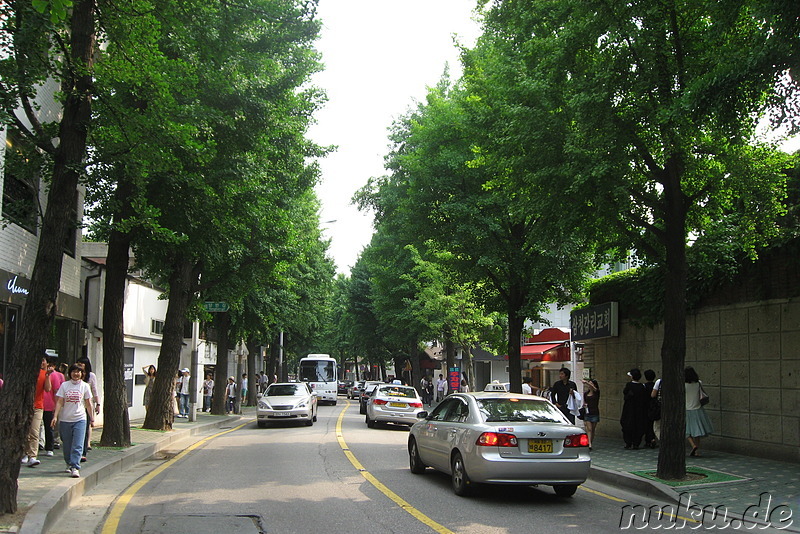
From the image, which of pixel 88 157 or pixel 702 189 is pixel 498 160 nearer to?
pixel 702 189

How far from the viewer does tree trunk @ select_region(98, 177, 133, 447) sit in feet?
49.3

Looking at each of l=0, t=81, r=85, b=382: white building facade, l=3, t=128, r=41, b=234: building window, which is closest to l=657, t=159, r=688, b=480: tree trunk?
l=0, t=81, r=85, b=382: white building facade

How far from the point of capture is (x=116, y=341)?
616 inches

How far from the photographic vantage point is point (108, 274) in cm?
1591

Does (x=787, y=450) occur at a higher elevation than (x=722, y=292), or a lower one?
lower

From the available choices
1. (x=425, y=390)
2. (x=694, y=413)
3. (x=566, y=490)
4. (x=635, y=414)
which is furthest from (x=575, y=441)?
(x=425, y=390)

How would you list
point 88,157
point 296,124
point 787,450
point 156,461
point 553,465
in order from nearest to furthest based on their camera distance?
point 553,465
point 787,450
point 88,157
point 156,461
point 296,124

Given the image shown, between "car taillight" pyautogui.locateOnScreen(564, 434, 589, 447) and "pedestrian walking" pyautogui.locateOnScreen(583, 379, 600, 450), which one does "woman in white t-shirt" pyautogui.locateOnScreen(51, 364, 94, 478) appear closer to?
"car taillight" pyautogui.locateOnScreen(564, 434, 589, 447)

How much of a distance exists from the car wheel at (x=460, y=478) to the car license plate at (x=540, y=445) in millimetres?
961

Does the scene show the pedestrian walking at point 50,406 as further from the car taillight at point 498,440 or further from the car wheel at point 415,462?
the car taillight at point 498,440

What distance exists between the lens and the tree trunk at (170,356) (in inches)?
775

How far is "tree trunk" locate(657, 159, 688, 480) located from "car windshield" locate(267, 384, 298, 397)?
1609cm

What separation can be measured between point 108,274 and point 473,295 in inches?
463

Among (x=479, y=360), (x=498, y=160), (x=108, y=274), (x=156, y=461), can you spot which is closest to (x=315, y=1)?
(x=498, y=160)
